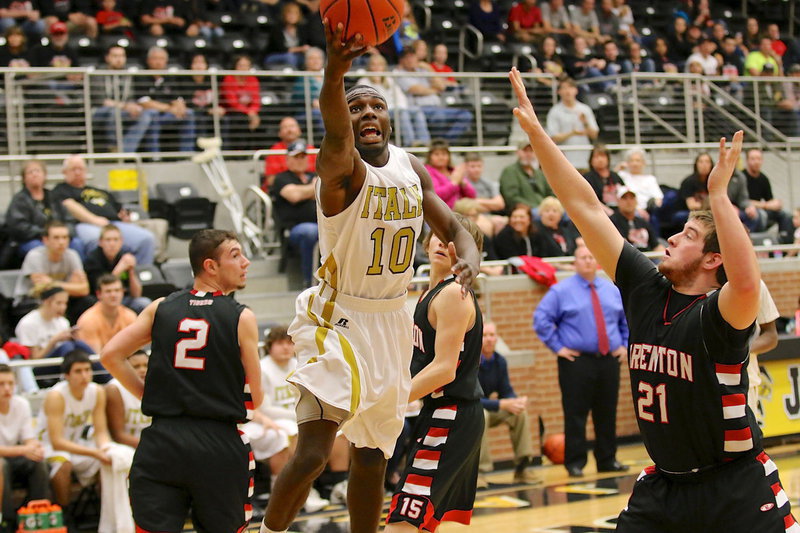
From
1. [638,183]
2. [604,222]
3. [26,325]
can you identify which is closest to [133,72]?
[26,325]

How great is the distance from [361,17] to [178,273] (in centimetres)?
714

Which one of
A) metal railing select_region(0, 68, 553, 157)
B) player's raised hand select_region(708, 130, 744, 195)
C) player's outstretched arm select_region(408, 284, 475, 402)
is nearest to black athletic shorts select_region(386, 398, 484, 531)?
player's outstretched arm select_region(408, 284, 475, 402)

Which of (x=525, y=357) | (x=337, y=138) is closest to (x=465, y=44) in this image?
(x=525, y=357)

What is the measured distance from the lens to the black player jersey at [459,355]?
5.68 meters

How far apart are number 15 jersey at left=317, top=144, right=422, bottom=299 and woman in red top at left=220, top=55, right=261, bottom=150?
339 inches

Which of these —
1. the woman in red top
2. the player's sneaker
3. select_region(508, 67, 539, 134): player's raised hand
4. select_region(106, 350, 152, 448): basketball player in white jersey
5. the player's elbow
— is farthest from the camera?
the woman in red top

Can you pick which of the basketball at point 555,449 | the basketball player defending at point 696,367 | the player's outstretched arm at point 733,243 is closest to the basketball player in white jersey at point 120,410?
the basketball at point 555,449

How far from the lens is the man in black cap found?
37.0 ft

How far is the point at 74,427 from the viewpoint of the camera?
823 centimetres

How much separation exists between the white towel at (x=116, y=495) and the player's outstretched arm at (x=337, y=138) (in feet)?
13.1

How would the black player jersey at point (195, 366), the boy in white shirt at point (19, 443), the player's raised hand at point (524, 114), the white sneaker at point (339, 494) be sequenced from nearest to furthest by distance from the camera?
the player's raised hand at point (524, 114)
the black player jersey at point (195, 366)
the boy in white shirt at point (19, 443)
the white sneaker at point (339, 494)

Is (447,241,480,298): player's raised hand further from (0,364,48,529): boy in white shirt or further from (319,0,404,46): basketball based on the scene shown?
(0,364,48,529): boy in white shirt

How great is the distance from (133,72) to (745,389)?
382 inches

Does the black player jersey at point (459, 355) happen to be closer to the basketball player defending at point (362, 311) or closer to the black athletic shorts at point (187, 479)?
the basketball player defending at point (362, 311)
